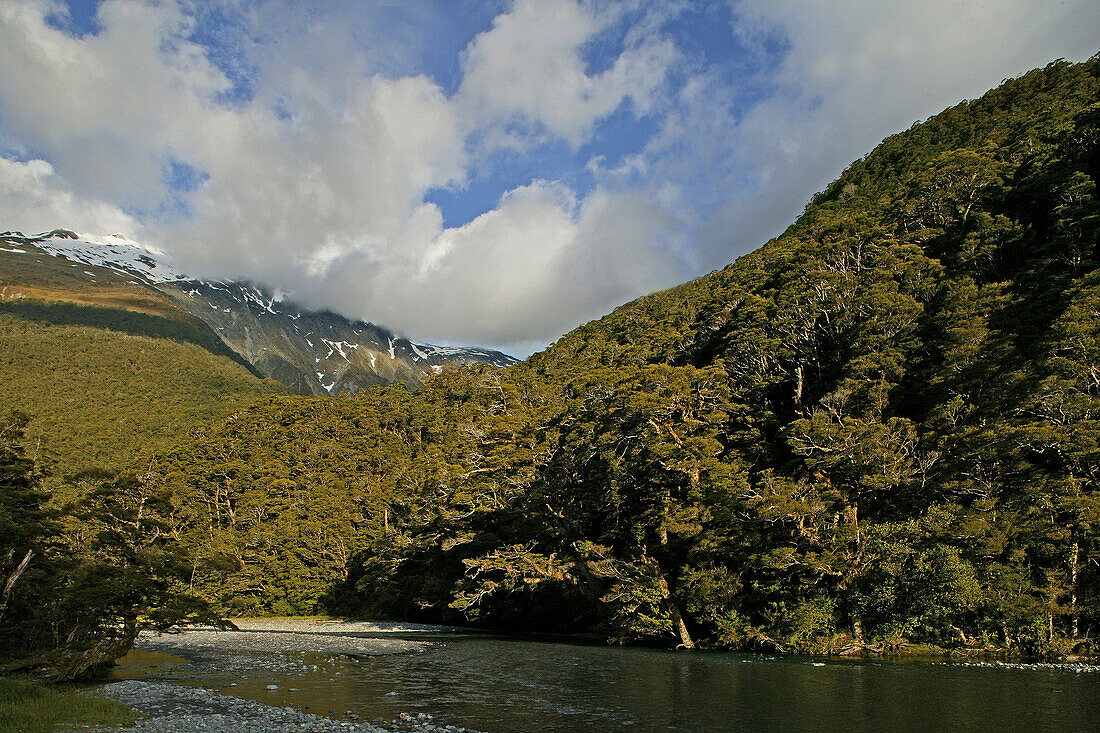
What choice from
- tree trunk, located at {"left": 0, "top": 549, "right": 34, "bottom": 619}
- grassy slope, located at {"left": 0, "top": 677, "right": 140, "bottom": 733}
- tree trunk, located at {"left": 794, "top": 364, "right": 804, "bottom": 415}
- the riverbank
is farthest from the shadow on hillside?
grassy slope, located at {"left": 0, "top": 677, "right": 140, "bottom": 733}

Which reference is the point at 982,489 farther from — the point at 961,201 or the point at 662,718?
the point at 961,201

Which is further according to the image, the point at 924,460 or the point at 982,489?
the point at 924,460

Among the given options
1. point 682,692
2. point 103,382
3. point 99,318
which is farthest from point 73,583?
point 99,318

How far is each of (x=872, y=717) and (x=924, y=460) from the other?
1587 centimetres

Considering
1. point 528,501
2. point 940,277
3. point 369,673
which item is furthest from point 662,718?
point 940,277

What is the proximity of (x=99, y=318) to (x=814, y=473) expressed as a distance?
210 m

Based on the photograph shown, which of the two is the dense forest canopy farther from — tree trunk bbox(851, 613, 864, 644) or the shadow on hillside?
the shadow on hillside

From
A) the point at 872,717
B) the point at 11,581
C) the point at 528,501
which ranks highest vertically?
the point at 528,501

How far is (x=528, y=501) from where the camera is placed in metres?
38.7

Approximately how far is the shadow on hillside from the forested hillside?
13924 centimetres

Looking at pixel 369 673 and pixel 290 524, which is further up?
pixel 290 524

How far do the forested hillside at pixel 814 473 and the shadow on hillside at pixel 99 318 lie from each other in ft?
457

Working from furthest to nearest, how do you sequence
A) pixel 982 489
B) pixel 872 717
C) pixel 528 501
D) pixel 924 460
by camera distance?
pixel 528 501 < pixel 924 460 < pixel 982 489 < pixel 872 717

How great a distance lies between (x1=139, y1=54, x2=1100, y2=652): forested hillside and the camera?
2414 centimetres
